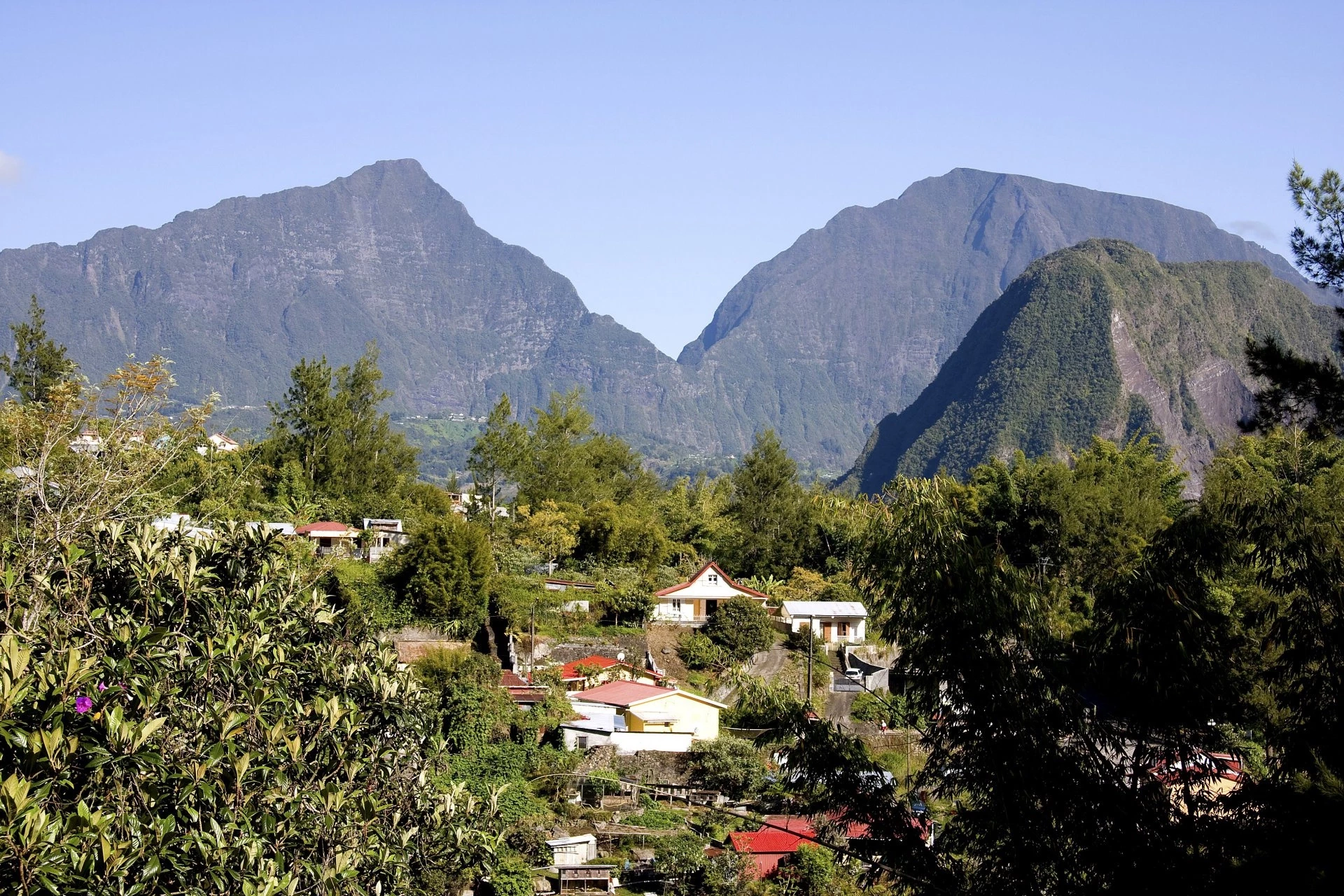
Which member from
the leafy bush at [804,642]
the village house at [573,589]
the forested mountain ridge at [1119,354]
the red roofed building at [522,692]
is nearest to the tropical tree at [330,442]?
the village house at [573,589]

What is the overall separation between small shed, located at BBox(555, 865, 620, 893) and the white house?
14127 mm

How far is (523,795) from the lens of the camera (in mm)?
16391

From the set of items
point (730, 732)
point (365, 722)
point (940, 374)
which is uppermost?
point (940, 374)

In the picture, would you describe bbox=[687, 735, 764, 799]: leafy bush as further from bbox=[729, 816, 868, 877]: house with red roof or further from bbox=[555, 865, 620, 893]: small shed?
bbox=[555, 865, 620, 893]: small shed

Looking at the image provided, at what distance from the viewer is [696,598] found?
27.8 meters

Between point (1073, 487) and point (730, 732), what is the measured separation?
14511mm

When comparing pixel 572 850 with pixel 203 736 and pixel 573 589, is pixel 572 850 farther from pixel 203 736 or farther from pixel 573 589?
pixel 573 589

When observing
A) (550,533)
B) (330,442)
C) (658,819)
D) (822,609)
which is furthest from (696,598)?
(330,442)

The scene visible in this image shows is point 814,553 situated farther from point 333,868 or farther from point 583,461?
point 333,868

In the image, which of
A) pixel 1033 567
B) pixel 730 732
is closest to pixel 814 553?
pixel 1033 567

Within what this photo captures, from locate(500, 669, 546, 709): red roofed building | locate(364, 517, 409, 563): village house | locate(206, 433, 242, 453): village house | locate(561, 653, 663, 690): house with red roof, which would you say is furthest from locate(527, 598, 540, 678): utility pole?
locate(206, 433, 242, 453): village house

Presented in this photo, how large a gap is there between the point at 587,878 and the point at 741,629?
12.2 meters

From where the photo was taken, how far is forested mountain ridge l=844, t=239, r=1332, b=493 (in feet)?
405

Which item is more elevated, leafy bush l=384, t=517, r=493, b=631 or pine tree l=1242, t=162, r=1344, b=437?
pine tree l=1242, t=162, r=1344, b=437
